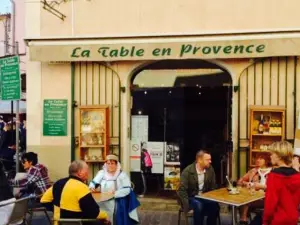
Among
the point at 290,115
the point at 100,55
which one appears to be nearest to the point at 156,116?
the point at 100,55

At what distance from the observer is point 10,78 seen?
26.8 feet

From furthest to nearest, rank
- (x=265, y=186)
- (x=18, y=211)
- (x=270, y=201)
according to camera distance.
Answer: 1. (x=265, y=186)
2. (x=18, y=211)
3. (x=270, y=201)

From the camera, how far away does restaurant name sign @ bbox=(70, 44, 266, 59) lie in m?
8.25

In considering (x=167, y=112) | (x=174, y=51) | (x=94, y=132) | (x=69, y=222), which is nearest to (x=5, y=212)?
(x=69, y=222)

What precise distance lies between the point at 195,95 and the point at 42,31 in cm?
333

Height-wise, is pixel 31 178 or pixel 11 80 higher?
pixel 11 80

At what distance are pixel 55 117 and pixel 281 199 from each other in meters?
5.47

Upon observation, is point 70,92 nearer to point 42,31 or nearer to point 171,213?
point 42,31

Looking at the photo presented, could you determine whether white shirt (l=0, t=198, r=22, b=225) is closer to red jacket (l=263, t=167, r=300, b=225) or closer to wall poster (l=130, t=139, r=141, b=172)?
red jacket (l=263, t=167, r=300, b=225)

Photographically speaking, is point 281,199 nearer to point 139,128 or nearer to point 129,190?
point 129,190

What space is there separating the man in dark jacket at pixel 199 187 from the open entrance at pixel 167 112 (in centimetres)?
209

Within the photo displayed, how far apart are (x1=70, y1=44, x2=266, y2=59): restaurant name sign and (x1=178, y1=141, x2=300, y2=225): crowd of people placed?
1.79 metres

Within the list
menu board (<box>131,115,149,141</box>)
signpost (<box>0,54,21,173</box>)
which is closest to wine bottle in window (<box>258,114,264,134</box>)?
menu board (<box>131,115,149,141</box>)

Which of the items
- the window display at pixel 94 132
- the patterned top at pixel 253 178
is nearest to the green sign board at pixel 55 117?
the window display at pixel 94 132
